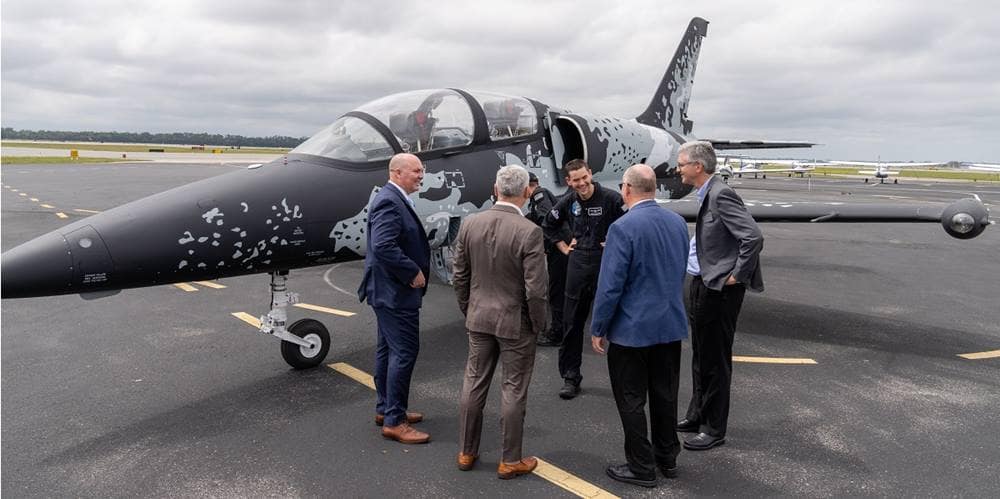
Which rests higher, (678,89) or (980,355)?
(678,89)

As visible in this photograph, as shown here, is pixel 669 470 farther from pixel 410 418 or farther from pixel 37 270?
pixel 37 270

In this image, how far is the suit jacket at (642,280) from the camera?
353 cm

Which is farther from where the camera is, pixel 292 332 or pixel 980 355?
pixel 980 355

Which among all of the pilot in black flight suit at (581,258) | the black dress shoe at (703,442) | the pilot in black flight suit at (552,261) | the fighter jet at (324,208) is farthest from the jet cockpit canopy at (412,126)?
the black dress shoe at (703,442)

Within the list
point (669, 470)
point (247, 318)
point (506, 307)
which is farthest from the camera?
point (247, 318)

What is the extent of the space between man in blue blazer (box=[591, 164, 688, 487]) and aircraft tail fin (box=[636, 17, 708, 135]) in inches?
359

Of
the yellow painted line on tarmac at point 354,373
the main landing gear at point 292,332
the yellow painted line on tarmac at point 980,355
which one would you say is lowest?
the yellow painted line on tarmac at point 354,373

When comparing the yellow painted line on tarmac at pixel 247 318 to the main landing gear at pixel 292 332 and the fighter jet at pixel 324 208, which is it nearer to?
the main landing gear at pixel 292 332

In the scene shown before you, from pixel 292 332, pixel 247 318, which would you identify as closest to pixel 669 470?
pixel 292 332

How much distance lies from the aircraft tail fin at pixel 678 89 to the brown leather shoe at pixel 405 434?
31.2 ft

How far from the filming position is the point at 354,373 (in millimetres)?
5535

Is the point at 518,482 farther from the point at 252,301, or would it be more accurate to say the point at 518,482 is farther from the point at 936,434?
the point at 252,301

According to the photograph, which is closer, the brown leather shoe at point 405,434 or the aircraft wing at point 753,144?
the brown leather shoe at point 405,434

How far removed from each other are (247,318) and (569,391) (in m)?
4.37
